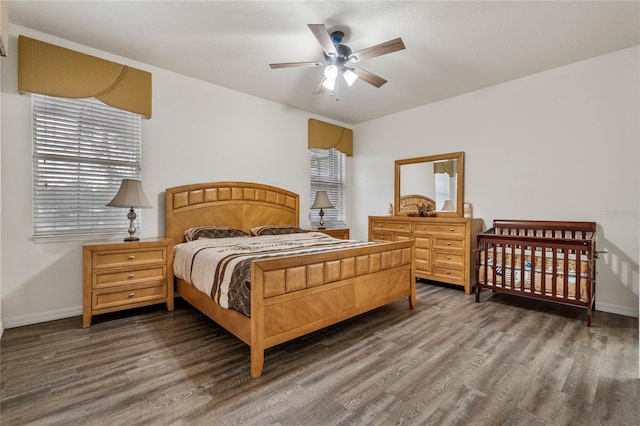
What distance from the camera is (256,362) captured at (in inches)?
74.7

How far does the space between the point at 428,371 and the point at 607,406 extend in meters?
0.92

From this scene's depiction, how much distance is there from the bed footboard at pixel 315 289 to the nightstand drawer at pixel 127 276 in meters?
1.67

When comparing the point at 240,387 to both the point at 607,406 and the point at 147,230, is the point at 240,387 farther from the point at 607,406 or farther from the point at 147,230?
the point at 147,230

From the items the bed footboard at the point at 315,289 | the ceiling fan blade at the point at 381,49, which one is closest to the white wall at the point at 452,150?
the bed footboard at the point at 315,289

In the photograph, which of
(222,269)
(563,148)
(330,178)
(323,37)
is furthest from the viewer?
(330,178)

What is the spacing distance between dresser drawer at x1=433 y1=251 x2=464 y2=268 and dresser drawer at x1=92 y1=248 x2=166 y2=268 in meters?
3.39

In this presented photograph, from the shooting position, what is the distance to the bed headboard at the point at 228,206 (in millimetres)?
3543

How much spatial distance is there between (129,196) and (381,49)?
107 inches

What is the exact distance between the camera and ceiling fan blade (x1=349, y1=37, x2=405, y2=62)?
2.36 meters

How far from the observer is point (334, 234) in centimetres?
471

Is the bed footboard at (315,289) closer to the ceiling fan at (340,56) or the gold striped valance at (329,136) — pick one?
the ceiling fan at (340,56)

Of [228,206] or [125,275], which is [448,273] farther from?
[125,275]

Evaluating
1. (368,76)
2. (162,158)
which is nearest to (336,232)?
(368,76)

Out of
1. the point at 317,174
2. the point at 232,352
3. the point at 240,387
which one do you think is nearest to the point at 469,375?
the point at 240,387
